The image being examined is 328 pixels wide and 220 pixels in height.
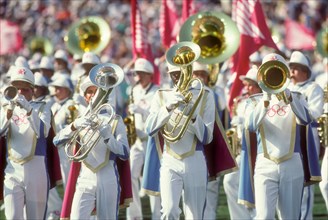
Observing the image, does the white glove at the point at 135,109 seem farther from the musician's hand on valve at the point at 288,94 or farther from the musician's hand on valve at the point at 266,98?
the musician's hand on valve at the point at 288,94

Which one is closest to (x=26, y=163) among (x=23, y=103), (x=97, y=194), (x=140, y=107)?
(x=23, y=103)

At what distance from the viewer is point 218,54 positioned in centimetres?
1351

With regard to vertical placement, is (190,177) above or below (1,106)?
below

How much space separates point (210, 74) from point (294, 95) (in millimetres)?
2607

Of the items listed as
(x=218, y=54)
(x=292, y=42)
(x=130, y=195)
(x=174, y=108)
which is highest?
(x=292, y=42)

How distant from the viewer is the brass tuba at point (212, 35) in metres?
13.5

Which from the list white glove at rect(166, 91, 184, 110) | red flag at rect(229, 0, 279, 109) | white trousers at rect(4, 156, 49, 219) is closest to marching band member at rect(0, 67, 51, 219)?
white trousers at rect(4, 156, 49, 219)

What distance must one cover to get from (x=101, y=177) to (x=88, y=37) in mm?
6564

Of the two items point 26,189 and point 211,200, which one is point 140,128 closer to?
point 211,200

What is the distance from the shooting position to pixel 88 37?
17766 millimetres

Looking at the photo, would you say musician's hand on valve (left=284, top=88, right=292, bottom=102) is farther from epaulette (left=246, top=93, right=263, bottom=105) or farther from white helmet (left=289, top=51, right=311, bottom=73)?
white helmet (left=289, top=51, right=311, bottom=73)

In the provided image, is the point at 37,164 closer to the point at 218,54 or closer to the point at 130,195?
the point at 130,195

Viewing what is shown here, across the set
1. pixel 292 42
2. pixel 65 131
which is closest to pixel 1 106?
pixel 65 131

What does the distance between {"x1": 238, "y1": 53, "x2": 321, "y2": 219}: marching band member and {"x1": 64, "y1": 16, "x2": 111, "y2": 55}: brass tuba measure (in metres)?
6.11
